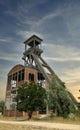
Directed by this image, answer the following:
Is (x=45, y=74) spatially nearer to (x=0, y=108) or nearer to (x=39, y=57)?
(x=39, y=57)

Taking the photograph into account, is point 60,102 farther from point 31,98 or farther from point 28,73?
point 28,73

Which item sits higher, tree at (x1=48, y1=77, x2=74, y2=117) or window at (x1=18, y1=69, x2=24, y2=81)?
window at (x1=18, y1=69, x2=24, y2=81)

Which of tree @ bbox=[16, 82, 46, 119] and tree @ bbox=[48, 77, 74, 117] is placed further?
tree @ bbox=[48, 77, 74, 117]

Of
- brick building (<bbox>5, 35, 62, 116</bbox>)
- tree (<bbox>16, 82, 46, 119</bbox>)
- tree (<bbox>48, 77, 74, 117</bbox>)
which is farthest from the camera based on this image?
brick building (<bbox>5, 35, 62, 116</bbox>)

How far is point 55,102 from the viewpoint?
4159 cm

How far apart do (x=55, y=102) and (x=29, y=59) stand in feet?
105

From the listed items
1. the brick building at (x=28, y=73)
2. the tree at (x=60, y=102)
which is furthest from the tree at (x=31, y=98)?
the brick building at (x=28, y=73)

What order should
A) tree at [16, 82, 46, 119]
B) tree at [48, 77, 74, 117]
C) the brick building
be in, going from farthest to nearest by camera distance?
the brick building → tree at [48, 77, 74, 117] → tree at [16, 82, 46, 119]

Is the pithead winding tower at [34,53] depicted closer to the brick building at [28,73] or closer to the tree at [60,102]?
the brick building at [28,73]

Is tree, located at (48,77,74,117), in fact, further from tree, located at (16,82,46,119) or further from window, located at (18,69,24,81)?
window, located at (18,69,24,81)

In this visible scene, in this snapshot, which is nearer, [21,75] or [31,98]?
[31,98]

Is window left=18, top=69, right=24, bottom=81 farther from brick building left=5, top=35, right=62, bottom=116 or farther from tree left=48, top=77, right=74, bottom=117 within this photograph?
tree left=48, top=77, right=74, bottom=117

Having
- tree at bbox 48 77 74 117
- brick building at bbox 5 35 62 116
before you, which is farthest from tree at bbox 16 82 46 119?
brick building at bbox 5 35 62 116

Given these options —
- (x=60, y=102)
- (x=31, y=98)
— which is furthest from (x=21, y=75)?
(x=60, y=102)
